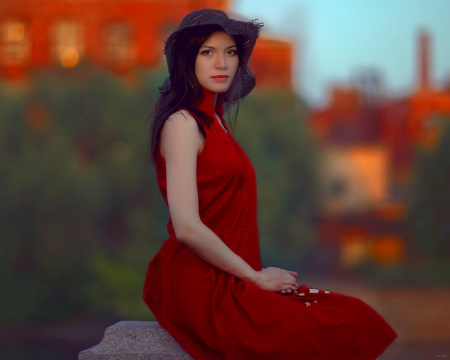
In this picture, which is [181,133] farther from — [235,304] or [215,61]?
[235,304]

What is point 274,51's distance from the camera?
15.2 m

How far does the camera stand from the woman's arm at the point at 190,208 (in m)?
1.72

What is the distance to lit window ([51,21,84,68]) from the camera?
1628 centimetres

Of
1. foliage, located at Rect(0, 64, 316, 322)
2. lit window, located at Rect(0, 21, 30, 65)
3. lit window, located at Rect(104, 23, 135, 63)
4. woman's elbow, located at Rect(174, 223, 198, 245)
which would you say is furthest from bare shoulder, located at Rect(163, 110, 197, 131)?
lit window, located at Rect(0, 21, 30, 65)

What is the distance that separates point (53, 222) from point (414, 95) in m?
9.94

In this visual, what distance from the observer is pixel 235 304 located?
174 cm

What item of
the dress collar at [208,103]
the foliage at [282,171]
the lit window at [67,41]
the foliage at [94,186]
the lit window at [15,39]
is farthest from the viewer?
the lit window at [15,39]

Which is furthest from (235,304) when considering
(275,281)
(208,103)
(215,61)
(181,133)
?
(215,61)

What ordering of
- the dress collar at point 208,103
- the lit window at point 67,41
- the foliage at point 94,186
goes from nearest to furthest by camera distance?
the dress collar at point 208,103 < the foliage at point 94,186 < the lit window at point 67,41

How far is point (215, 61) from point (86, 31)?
15.8m

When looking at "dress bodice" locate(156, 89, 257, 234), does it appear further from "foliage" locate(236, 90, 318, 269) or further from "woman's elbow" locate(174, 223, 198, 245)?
"foliage" locate(236, 90, 318, 269)

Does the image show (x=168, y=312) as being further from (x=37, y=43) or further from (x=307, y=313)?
(x=37, y=43)

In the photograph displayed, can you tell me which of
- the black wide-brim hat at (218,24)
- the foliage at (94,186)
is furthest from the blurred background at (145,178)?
the black wide-brim hat at (218,24)

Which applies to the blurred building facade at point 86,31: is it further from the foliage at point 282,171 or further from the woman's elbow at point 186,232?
the woman's elbow at point 186,232
